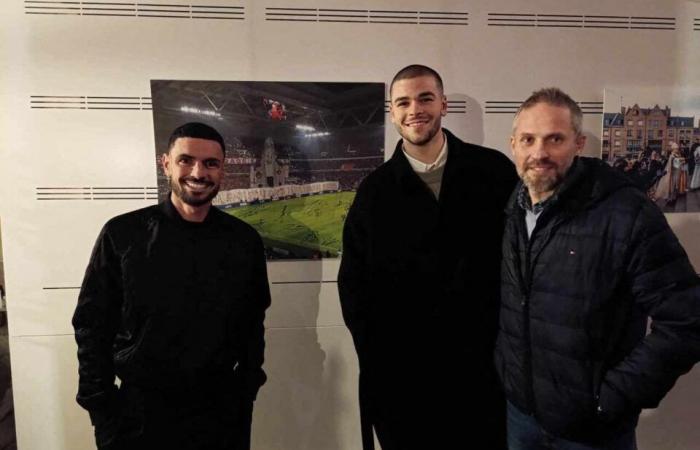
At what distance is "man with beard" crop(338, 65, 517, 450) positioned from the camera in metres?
1.83

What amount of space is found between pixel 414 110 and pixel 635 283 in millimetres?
1100

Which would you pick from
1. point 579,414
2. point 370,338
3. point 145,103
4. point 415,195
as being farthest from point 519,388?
point 145,103

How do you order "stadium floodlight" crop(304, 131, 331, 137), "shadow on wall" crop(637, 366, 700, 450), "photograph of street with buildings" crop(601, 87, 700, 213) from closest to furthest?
"stadium floodlight" crop(304, 131, 331, 137)
"photograph of street with buildings" crop(601, 87, 700, 213)
"shadow on wall" crop(637, 366, 700, 450)

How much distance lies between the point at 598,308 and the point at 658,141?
1.88 metres

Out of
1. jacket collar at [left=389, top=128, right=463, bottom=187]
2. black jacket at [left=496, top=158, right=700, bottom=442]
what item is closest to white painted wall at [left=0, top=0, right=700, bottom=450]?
jacket collar at [left=389, top=128, right=463, bottom=187]

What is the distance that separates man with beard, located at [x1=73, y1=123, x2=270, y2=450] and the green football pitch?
2.16ft

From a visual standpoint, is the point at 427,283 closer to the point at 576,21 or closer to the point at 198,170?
the point at 198,170

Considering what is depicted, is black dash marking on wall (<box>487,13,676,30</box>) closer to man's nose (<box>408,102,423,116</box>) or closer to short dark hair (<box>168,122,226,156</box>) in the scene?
man's nose (<box>408,102,423,116</box>)

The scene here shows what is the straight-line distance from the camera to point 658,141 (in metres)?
2.66

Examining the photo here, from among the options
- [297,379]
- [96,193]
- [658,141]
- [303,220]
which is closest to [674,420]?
[658,141]

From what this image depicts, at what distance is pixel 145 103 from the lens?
245cm

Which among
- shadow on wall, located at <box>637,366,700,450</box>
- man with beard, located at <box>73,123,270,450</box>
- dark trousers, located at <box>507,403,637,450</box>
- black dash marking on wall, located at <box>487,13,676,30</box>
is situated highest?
black dash marking on wall, located at <box>487,13,676,30</box>

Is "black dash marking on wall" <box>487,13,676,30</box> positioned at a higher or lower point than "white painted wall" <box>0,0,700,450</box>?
higher

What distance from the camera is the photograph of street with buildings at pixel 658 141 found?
8.65 ft
